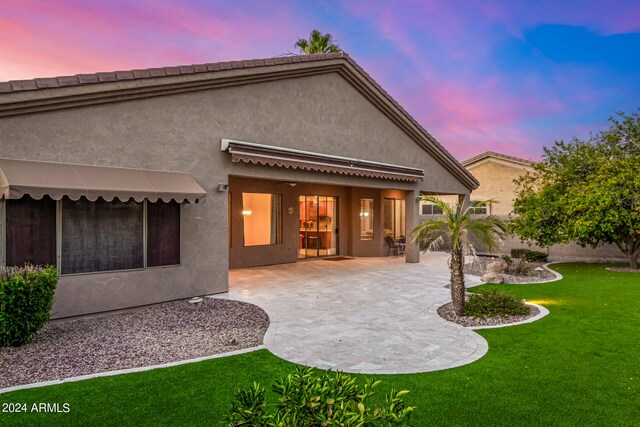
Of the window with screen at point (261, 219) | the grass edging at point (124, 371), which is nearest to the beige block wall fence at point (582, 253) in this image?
the window with screen at point (261, 219)

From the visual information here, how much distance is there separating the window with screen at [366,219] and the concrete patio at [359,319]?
653 cm

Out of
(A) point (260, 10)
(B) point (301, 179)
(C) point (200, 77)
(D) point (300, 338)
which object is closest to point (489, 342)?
(D) point (300, 338)

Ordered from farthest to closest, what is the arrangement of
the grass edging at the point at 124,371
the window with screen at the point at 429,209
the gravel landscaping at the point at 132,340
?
the window with screen at the point at 429,209
the gravel landscaping at the point at 132,340
the grass edging at the point at 124,371

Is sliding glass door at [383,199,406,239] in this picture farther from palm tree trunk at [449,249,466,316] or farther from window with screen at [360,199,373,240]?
palm tree trunk at [449,249,466,316]

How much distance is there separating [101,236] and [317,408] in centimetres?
1058

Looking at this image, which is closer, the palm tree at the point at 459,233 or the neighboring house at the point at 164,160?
the neighboring house at the point at 164,160

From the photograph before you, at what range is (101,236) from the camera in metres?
11.1

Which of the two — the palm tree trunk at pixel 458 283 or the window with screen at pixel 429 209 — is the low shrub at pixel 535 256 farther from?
the palm tree trunk at pixel 458 283

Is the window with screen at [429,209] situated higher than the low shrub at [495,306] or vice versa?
the window with screen at [429,209]

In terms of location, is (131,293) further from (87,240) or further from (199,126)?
(199,126)

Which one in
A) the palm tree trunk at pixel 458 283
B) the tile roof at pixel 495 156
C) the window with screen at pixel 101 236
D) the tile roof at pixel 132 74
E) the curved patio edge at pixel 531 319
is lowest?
the curved patio edge at pixel 531 319

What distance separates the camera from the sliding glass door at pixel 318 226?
80.8 ft

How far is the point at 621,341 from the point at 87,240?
14297 mm

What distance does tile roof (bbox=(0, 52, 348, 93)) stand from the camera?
937 centimetres
